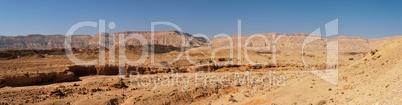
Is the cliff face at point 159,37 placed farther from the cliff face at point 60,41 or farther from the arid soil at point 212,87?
the arid soil at point 212,87

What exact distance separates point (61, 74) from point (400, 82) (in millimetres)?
20365

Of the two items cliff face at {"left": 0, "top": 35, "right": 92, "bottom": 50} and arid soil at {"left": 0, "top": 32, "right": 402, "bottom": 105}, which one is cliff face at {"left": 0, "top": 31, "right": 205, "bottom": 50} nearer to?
cliff face at {"left": 0, "top": 35, "right": 92, "bottom": 50}

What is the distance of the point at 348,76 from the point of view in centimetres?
1295

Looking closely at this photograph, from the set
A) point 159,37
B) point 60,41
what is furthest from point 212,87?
point 159,37

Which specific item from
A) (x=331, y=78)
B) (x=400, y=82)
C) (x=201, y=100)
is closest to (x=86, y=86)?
(x=201, y=100)

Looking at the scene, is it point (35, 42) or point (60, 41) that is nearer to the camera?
point (35, 42)

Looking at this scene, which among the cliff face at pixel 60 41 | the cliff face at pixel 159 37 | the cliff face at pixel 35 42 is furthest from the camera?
the cliff face at pixel 159 37

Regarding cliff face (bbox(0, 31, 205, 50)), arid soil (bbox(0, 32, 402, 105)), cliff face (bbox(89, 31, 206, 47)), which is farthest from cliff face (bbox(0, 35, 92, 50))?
arid soil (bbox(0, 32, 402, 105))

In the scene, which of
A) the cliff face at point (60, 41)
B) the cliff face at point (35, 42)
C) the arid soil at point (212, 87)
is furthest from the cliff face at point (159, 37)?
the arid soil at point (212, 87)

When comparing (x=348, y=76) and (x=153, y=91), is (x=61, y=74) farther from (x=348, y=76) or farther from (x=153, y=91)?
(x=348, y=76)

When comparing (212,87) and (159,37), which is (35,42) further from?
(212,87)

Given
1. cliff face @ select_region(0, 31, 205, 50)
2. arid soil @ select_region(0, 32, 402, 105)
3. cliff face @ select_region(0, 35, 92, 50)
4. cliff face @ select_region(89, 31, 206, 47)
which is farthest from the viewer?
cliff face @ select_region(89, 31, 206, 47)

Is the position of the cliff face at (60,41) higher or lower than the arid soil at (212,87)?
higher

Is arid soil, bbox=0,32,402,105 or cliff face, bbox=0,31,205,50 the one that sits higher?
cliff face, bbox=0,31,205,50
